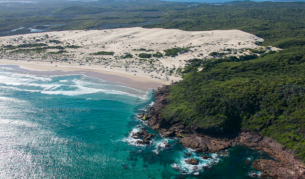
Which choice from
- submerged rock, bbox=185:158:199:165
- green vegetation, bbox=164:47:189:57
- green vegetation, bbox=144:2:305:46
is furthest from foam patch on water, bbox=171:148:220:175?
green vegetation, bbox=144:2:305:46

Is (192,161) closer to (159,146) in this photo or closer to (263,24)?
(159,146)

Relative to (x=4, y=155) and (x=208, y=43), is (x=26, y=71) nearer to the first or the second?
(x=4, y=155)

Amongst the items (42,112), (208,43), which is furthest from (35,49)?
(208,43)

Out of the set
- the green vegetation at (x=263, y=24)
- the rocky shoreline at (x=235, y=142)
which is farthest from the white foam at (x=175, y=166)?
the green vegetation at (x=263, y=24)

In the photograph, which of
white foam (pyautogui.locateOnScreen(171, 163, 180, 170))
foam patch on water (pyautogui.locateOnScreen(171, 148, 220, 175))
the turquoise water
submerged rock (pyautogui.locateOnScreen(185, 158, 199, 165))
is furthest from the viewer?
submerged rock (pyautogui.locateOnScreen(185, 158, 199, 165))

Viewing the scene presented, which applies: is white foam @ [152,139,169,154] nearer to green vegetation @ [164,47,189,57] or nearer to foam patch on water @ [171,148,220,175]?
foam patch on water @ [171,148,220,175]

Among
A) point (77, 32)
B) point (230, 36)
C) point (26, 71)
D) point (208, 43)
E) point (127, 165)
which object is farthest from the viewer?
point (77, 32)

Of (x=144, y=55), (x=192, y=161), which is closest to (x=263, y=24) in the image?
(x=144, y=55)

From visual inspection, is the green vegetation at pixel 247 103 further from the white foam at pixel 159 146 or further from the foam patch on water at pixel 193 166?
the foam patch on water at pixel 193 166
